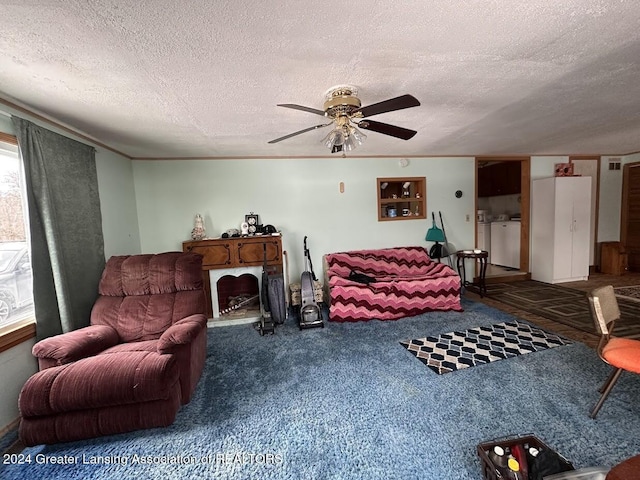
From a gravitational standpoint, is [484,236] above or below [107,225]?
below

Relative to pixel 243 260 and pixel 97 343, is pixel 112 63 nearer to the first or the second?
pixel 97 343

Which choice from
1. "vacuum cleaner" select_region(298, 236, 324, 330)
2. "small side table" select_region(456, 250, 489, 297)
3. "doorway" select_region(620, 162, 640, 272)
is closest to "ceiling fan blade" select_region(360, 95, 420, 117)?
"vacuum cleaner" select_region(298, 236, 324, 330)

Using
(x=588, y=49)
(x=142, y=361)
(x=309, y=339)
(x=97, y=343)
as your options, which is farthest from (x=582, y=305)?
(x=97, y=343)

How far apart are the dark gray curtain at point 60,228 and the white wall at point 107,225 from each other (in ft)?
0.55

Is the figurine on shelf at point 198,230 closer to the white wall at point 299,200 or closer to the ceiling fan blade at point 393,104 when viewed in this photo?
the white wall at point 299,200

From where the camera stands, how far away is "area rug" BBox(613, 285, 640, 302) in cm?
374

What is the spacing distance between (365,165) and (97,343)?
3.95m

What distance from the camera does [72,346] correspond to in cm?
185

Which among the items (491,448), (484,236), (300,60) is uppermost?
(300,60)

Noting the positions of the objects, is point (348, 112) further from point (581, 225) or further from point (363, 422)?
point (581, 225)

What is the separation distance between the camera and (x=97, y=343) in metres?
2.04

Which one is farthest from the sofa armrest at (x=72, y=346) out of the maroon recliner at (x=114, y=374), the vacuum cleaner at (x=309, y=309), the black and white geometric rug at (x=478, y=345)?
the black and white geometric rug at (x=478, y=345)

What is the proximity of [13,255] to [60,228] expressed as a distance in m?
0.35

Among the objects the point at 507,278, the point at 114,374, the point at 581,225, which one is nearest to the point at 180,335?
the point at 114,374
